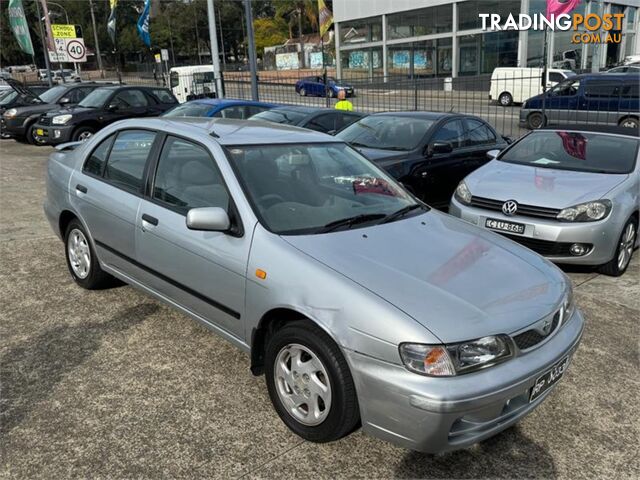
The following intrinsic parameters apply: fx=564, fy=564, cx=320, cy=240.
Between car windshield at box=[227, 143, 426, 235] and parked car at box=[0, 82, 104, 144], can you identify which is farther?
parked car at box=[0, 82, 104, 144]

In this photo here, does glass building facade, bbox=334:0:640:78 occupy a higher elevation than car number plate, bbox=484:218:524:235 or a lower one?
higher

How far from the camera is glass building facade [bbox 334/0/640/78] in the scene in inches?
1276

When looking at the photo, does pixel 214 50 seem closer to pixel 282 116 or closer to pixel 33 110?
pixel 33 110

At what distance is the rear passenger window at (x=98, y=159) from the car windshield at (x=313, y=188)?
1443 millimetres

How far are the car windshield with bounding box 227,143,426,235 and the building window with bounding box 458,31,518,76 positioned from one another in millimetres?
31731

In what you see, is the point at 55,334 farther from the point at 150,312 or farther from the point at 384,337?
the point at 384,337

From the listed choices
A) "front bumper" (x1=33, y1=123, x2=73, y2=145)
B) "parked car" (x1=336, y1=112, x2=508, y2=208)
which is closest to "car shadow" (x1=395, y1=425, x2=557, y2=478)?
"parked car" (x1=336, y1=112, x2=508, y2=208)

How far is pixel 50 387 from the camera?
338cm

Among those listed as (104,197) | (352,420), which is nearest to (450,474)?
(352,420)

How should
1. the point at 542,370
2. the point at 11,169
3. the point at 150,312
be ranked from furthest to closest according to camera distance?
1. the point at 11,169
2. the point at 150,312
3. the point at 542,370

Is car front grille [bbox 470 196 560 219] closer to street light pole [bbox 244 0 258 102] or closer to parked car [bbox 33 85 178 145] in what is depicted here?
parked car [bbox 33 85 178 145]

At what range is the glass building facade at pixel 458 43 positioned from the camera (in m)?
32.4

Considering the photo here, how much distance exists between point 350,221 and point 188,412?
143 cm

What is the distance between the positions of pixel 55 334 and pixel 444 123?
5.68 metres
